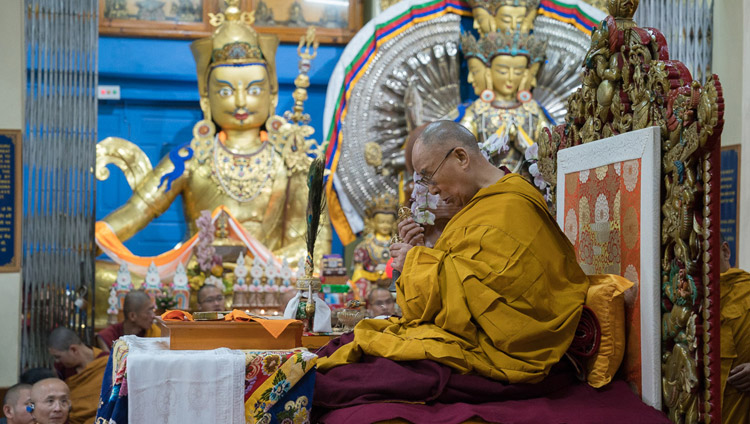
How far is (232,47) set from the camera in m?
7.76

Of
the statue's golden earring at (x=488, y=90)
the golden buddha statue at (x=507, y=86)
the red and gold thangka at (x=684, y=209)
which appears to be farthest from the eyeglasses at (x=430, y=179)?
the statue's golden earring at (x=488, y=90)

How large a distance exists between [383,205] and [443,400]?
5.16 meters

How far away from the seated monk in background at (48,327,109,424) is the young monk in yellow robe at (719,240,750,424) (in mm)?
3073

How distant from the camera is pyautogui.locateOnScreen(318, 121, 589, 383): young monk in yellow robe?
2.61 meters

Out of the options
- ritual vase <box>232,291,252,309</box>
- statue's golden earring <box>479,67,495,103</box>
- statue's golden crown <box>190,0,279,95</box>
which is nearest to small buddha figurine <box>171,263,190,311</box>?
ritual vase <box>232,291,252,309</box>

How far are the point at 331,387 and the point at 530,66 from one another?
21.3 ft

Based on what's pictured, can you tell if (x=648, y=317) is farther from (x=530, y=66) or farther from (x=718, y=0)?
(x=530, y=66)

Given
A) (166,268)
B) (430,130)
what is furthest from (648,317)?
→ (166,268)

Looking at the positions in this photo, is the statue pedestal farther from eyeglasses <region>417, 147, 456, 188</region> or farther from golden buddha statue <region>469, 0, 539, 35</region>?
A: golden buddha statue <region>469, 0, 539, 35</region>

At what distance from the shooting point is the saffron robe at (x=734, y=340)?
303 cm

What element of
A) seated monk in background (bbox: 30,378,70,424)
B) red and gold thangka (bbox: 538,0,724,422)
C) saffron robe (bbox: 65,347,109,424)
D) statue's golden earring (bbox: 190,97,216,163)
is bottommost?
saffron robe (bbox: 65,347,109,424)

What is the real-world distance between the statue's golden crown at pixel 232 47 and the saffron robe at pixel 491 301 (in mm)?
5330

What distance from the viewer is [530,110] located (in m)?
8.50

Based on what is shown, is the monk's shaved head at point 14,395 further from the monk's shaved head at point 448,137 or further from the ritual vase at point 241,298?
the ritual vase at point 241,298
